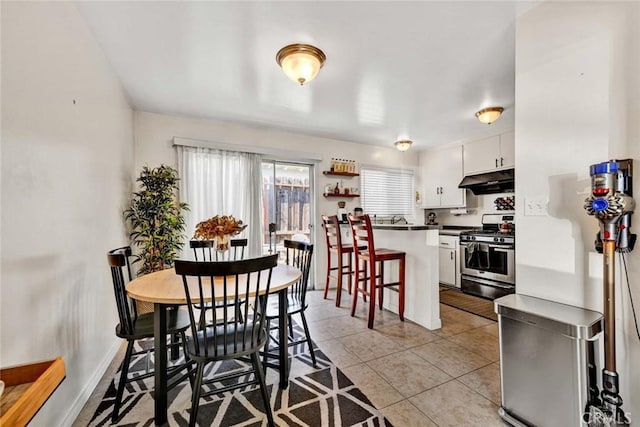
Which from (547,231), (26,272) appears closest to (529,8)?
(547,231)

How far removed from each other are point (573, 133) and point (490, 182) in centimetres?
301

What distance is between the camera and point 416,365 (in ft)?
7.14

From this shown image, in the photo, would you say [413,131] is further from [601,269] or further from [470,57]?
[601,269]

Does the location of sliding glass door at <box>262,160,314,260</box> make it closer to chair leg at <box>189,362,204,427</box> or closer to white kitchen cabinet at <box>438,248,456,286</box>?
white kitchen cabinet at <box>438,248,456,286</box>

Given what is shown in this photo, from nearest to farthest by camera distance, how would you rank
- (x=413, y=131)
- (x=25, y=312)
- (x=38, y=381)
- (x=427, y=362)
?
(x=38, y=381) < (x=25, y=312) < (x=427, y=362) < (x=413, y=131)

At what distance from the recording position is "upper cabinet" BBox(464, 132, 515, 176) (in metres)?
4.23

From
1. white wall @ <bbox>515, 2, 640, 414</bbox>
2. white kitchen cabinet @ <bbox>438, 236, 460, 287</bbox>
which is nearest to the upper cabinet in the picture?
white kitchen cabinet @ <bbox>438, 236, 460, 287</bbox>

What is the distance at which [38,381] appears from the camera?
639 millimetres

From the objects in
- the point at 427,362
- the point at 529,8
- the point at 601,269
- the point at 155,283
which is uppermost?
the point at 529,8

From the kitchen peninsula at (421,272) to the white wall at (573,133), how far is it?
1090mm

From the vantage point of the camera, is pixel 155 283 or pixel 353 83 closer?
pixel 155 283

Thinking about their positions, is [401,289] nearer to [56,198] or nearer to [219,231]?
[219,231]

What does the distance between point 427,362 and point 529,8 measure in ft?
8.42

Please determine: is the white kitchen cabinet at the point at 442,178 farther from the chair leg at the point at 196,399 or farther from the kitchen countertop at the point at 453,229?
the chair leg at the point at 196,399
